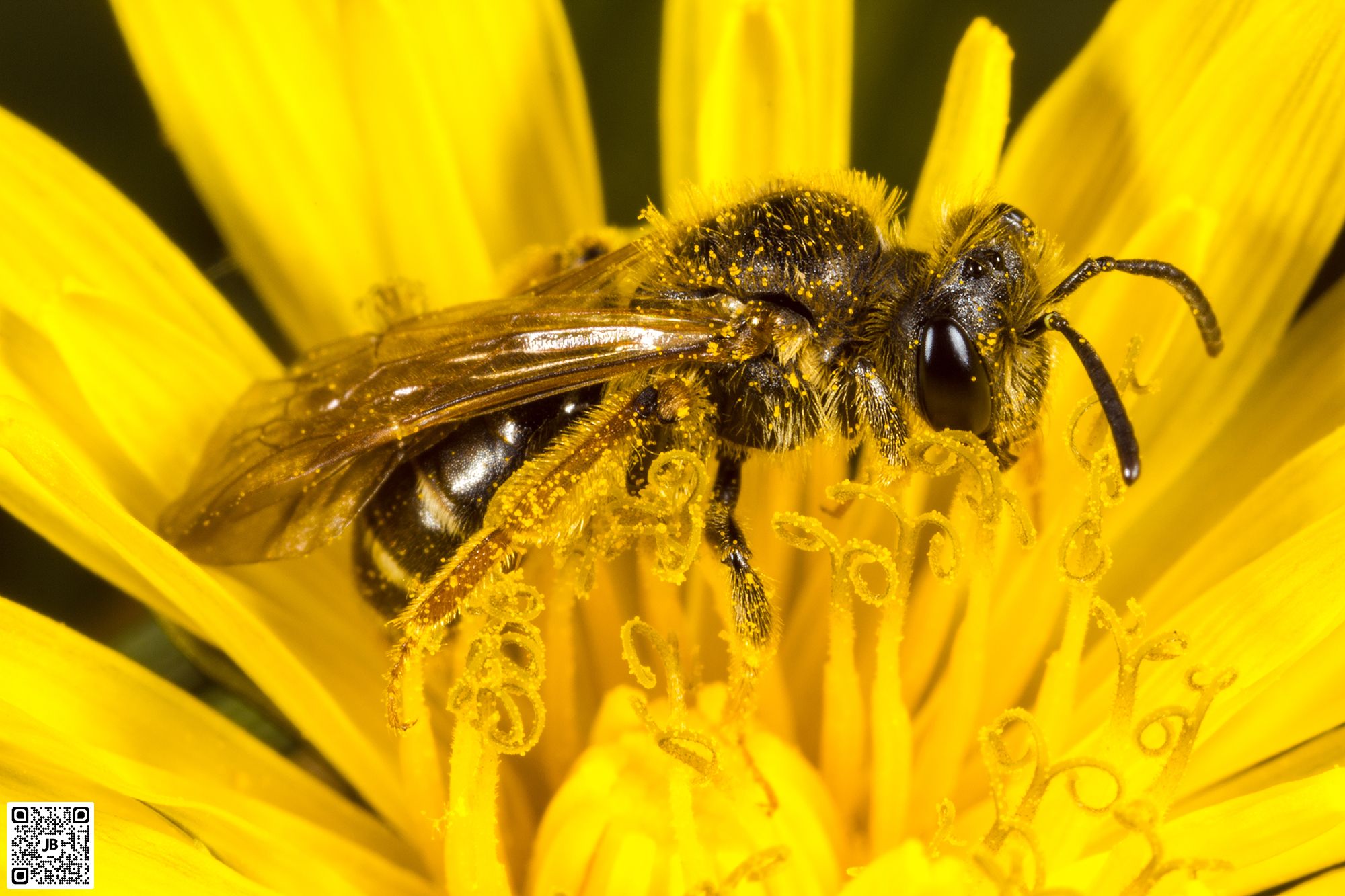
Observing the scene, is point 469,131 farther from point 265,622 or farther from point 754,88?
point 265,622

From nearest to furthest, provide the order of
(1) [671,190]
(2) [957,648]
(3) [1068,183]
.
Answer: (2) [957,648] → (3) [1068,183] → (1) [671,190]

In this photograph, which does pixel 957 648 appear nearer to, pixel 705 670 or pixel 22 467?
pixel 705 670

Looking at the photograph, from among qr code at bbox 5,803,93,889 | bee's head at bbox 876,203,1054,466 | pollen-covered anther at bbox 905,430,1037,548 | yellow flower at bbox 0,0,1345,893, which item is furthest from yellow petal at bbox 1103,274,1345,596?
qr code at bbox 5,803,93,889

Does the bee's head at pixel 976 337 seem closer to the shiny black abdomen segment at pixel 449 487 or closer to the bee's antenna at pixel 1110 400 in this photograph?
the bee's antenna at pixel 1110 400

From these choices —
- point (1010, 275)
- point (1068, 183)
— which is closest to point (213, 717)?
point (1010, 275)

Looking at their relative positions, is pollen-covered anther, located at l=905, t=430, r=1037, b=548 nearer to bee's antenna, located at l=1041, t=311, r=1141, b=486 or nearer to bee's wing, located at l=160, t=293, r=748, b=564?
bee's antenna, located at l=1041, t=311, r=1141, b=486

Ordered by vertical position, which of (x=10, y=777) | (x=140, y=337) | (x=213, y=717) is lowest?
(x=10, y=777)
